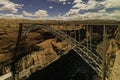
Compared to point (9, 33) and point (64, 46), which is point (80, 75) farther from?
point (9, 33)

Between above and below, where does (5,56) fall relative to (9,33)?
below

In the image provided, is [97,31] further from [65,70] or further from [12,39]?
[12,39]

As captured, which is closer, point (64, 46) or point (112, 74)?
point (112, 74)

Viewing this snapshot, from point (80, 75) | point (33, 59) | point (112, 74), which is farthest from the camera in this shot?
point (80, 75)

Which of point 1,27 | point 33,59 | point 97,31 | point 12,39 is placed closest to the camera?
point 1,27

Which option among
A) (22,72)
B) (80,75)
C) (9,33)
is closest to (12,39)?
(9,33)

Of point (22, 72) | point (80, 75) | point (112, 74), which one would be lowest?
point (80, 75)

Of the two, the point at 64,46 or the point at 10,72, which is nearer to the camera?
the point at 10,72

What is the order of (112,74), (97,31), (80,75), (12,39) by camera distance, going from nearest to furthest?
(112,74) < (12,39) < (80,75) < (97,31)

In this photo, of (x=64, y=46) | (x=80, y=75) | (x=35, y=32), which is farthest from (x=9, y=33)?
(x=80, y=75)
